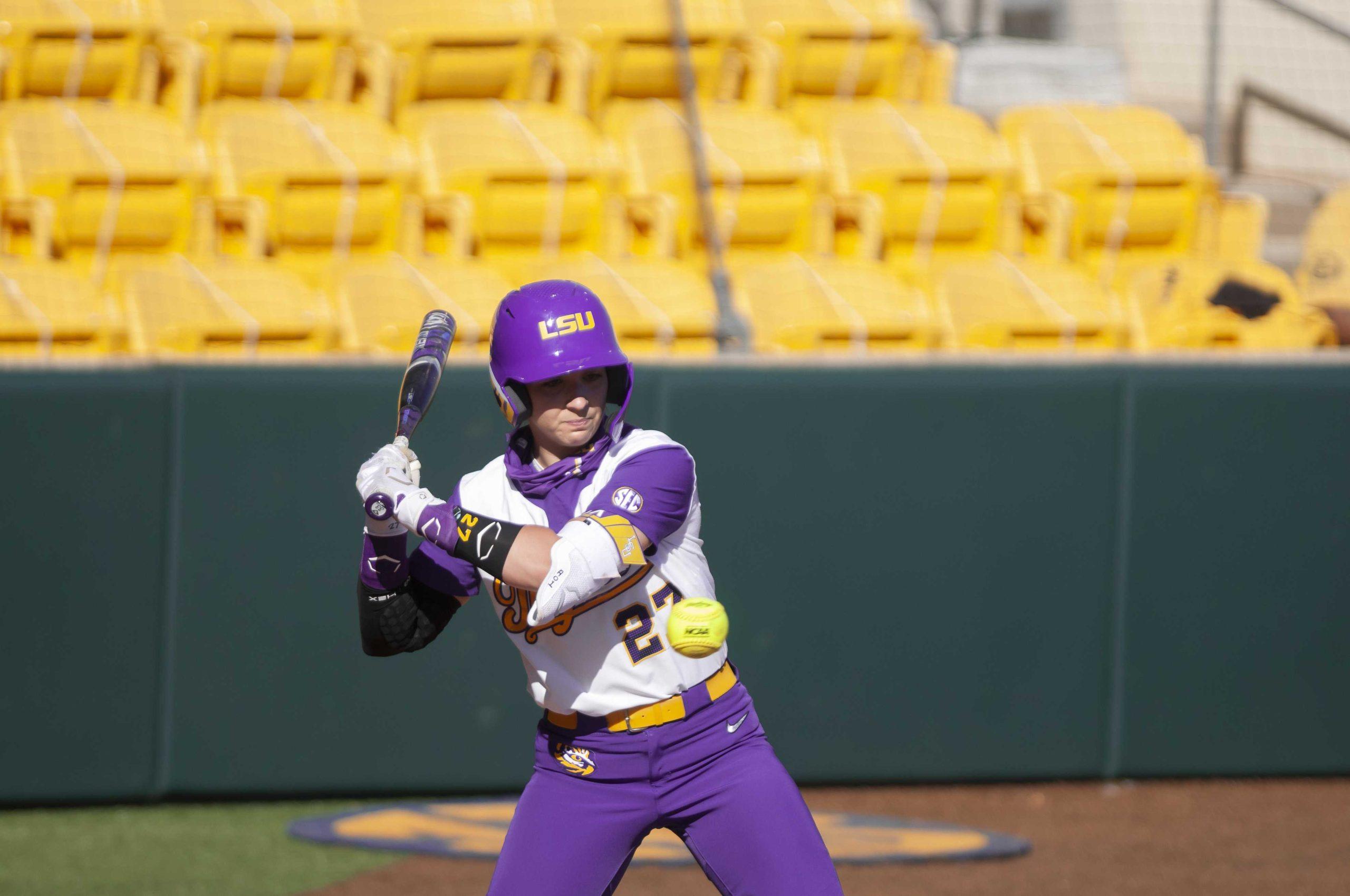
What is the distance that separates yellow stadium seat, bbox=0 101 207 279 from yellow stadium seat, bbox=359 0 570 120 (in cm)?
153

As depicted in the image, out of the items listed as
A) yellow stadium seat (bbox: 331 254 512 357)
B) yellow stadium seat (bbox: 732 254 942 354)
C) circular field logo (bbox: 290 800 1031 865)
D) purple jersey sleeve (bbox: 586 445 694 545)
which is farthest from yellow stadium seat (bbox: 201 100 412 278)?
purple jersey sleeve (bbox: 586 445 694 545)

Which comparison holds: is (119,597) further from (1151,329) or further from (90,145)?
(1151,329)

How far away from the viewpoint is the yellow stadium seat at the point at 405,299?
22.6 feet

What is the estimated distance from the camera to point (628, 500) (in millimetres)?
2883

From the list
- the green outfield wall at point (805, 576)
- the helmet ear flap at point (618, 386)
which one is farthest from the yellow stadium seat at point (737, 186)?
the helmet ear flap at point (618, 386)

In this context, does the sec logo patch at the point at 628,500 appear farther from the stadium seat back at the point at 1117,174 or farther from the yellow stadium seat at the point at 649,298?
the stadium seat back at the point at 1117,174

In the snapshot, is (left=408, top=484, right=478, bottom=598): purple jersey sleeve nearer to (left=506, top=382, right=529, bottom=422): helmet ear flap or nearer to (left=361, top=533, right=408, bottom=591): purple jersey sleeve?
(left=361, top=533, right=408, bottom=591): purple jersey sleeve

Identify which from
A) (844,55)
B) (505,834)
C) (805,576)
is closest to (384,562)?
(505,834)

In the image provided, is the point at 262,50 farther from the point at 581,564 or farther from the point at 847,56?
the point at 581,564

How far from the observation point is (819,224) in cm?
838

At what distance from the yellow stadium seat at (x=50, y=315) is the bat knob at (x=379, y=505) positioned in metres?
4.21

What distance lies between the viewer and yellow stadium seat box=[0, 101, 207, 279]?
298 inches

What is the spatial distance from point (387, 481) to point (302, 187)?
5.24 meters

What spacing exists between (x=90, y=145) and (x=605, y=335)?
18.3 ft
